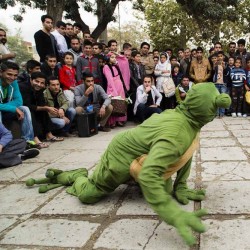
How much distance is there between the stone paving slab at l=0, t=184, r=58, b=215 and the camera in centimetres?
265

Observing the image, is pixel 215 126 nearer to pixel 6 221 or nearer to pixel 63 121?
pixel 63 121

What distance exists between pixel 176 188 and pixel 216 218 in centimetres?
46

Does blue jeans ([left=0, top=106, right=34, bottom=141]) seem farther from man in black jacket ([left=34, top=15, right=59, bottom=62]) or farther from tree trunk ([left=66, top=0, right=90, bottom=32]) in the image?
tree trunk ([left=66, top=0, right=90, bottom=32])

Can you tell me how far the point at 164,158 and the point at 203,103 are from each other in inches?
19.9

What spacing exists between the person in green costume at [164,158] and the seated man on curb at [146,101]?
14.5ft

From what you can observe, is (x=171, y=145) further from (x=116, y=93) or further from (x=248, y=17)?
(x=248, y=17)

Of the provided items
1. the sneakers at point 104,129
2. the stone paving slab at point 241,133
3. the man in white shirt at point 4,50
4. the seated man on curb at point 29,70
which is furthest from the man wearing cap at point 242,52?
the man in white shirt at point 4,50

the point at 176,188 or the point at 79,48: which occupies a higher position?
the point at 79,48

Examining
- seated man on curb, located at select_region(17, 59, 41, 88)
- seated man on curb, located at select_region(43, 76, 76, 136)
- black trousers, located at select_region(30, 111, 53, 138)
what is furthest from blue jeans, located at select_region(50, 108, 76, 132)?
seated man on curb, located at select_region(17, 59, 41, 88)

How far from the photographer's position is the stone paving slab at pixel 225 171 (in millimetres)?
3078

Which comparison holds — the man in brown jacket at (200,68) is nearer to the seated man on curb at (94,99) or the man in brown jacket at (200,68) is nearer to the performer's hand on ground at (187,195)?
the seated man on curb at (94,99)

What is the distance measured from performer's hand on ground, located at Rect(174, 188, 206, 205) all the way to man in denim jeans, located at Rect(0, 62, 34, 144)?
3095 mm

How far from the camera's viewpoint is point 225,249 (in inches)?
71.1

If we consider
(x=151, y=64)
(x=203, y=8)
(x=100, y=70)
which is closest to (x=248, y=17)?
(x=203, y=8)
